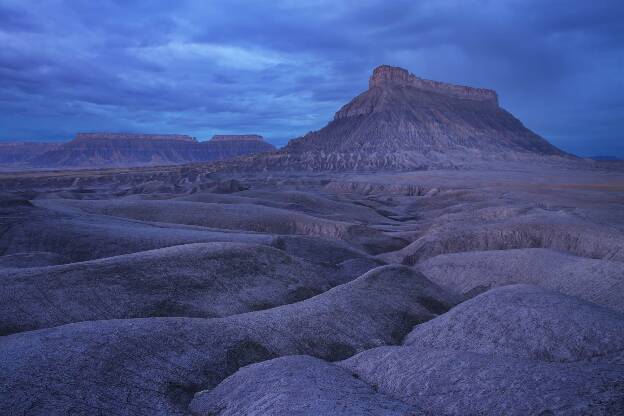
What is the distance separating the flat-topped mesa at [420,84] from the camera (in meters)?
122

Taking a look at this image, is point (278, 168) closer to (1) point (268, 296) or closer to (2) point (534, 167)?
(2) point (534, 167)

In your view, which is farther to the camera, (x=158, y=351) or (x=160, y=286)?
(x=160, y=286)

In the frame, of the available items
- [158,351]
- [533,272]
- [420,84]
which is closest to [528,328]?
[158,351]

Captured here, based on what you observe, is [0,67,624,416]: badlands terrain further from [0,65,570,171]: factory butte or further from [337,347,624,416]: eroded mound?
[0,65,570,171]: factory butte

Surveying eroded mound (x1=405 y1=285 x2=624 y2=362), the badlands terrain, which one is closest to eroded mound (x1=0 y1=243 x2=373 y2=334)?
the badlands terrain

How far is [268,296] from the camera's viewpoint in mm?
11531

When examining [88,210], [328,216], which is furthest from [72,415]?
[328,216]

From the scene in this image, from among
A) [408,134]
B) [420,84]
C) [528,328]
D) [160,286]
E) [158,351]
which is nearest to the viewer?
[158,351]

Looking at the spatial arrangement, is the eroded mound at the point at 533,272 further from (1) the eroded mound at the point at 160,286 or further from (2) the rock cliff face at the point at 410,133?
Result: (2) the rock cliff face at the point at 410,133

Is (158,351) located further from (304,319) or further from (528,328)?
(528,328)

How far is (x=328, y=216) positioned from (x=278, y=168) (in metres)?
60.8

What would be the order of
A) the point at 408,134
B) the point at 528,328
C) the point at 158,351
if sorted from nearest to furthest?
the point at 158,351, the point at 528,328, the point at 408,134

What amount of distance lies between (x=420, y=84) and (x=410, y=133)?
95.0 feet

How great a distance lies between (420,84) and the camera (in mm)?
125188
